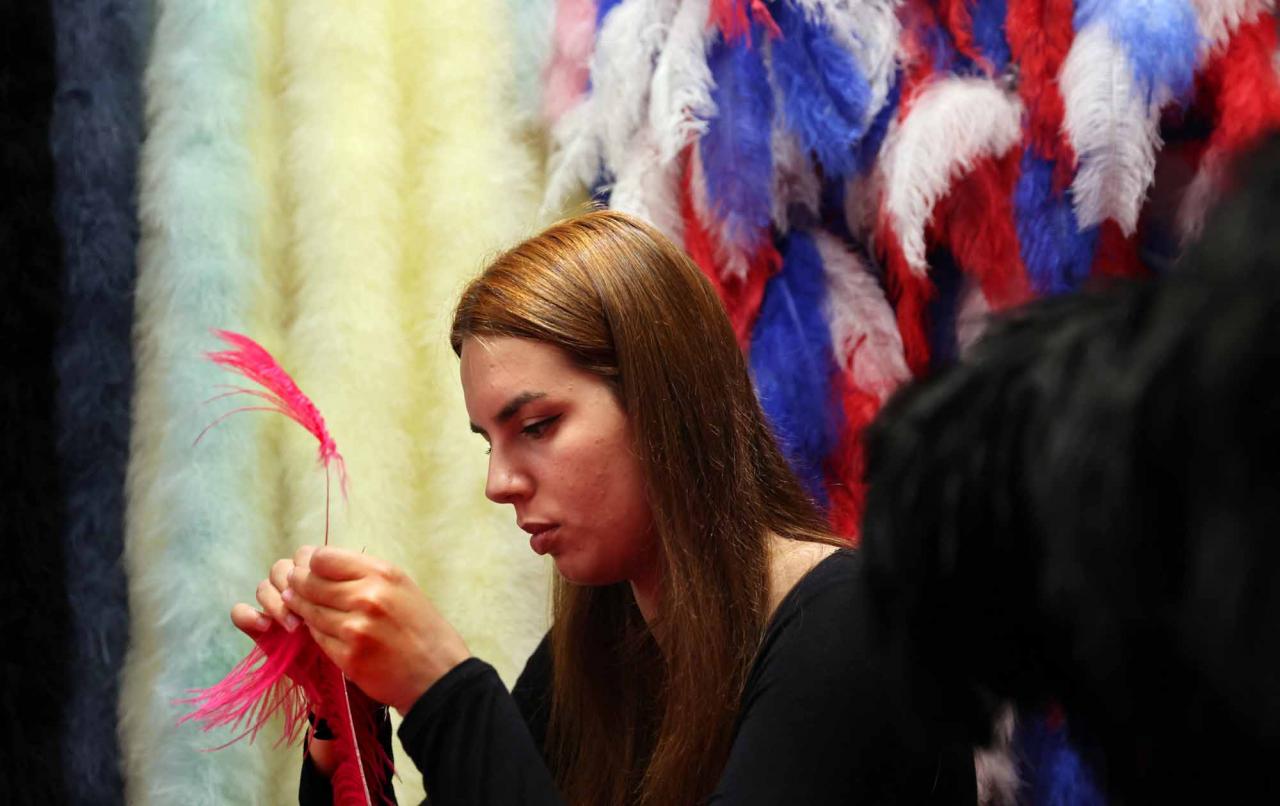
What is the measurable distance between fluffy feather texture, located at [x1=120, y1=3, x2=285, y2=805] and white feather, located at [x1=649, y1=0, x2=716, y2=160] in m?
0.41

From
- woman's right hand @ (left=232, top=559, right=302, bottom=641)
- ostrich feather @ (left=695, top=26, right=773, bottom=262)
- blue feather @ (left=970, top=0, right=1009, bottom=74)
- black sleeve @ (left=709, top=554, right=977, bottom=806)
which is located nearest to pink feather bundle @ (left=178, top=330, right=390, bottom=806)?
woman's right hand @ (left=232, top=559, right=302, bottom=641)

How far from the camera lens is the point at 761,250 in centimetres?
116

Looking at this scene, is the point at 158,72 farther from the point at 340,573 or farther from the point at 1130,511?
the point at 1130,511

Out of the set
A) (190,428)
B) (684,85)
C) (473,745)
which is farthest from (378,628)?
(684,85)

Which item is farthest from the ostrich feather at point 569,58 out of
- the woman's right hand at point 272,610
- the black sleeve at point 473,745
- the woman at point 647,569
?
the black sleeve at point 473,745

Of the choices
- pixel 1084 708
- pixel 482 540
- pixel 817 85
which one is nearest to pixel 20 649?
pixel 482 540

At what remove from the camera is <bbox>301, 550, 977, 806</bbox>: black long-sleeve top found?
0.79 m

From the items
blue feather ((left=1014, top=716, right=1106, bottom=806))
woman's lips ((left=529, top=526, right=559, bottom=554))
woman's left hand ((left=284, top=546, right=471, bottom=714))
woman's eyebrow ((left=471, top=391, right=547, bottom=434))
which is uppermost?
woman's eyebrow ((left=471, top=391, right=547, bottom=434))

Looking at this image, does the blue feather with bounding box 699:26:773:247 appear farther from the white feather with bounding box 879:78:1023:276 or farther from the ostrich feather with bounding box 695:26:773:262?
the white feather with bounding box 879:78:1023:276

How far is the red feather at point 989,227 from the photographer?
1.07 meters

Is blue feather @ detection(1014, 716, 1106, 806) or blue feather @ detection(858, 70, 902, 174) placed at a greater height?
blue feather @ detection(858, 70, 902, 174)

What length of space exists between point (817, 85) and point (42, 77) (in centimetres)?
69

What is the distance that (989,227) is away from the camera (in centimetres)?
108

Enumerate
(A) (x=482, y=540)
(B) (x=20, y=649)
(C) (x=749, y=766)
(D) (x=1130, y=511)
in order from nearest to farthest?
1. (D) (x=1130, y=511)
2. (C) (x=749, y=766)
3. (B) (x=20, y=649)
4. (A) (x=482, y=540)
